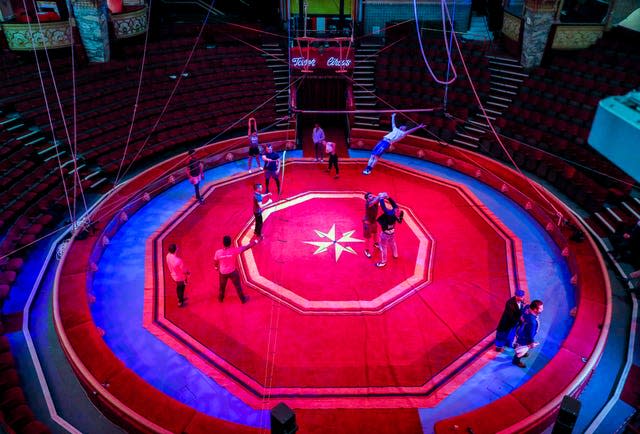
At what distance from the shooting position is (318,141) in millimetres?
14445

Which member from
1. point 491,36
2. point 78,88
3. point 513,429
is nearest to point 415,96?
point 491,36

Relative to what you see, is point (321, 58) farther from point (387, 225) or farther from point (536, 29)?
point (387, 225)

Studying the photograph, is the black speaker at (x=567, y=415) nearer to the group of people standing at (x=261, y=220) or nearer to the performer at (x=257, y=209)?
the group of people standing at (x=261, y=220)

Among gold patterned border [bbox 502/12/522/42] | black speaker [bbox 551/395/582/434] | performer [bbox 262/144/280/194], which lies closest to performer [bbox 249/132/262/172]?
performer [bbox 262/144/280/194]

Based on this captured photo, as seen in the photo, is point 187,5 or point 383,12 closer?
point 383,12

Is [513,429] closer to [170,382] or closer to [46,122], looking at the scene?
[170,382]

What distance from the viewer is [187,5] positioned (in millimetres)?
23734

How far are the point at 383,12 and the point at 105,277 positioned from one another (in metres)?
17.2

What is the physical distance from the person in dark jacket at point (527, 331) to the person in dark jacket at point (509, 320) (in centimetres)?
11

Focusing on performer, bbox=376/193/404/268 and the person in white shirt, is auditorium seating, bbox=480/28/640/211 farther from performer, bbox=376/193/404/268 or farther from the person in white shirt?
performer, bbox=376/193/404/268

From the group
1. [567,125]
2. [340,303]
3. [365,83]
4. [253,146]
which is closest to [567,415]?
[340,303]

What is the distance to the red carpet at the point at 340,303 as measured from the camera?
8016 mm

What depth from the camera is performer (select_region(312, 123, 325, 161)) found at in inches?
564

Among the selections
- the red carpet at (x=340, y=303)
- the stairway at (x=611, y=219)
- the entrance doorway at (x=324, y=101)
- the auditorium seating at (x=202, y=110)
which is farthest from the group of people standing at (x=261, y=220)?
the stairway at (x=611, y=219)
